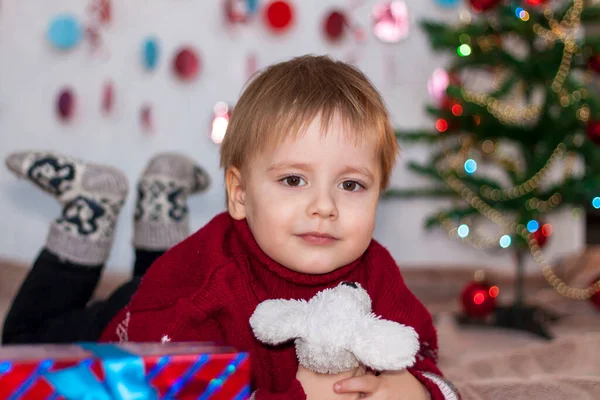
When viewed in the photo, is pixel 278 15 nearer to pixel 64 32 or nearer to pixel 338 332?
pixel 64 32

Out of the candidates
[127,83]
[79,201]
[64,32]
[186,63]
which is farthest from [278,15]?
[79,201]

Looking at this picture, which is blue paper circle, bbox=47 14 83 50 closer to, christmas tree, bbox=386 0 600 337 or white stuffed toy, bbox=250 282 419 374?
christmas tree, bbox=386 0 600 337

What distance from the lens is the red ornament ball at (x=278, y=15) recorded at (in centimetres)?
269

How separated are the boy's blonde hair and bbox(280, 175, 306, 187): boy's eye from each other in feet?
0.16

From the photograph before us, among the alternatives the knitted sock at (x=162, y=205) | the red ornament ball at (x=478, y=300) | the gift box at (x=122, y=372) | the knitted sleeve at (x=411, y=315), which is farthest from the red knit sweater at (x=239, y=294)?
the red ornament ball at (x=478, y=300)

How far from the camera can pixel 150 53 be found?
8.46 ft

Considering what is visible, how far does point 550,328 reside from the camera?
6.75ft

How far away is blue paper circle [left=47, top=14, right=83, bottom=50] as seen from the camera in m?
2.51

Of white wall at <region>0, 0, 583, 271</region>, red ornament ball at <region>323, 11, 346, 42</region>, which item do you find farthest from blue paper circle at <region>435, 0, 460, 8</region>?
red ornament ball at <region>323, 11, 346, 42</region>

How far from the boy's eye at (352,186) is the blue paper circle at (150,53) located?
178 centimetres

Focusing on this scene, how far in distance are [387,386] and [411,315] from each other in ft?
0.57

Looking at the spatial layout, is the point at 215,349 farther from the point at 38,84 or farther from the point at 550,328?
the point at 38,84

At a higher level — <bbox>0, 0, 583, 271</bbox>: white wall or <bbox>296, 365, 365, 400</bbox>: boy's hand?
<bbox>0, 0, 583, 271</bbox>: white wall

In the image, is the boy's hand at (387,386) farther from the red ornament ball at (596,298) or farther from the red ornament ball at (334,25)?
the red ornament ball at (334,25)
